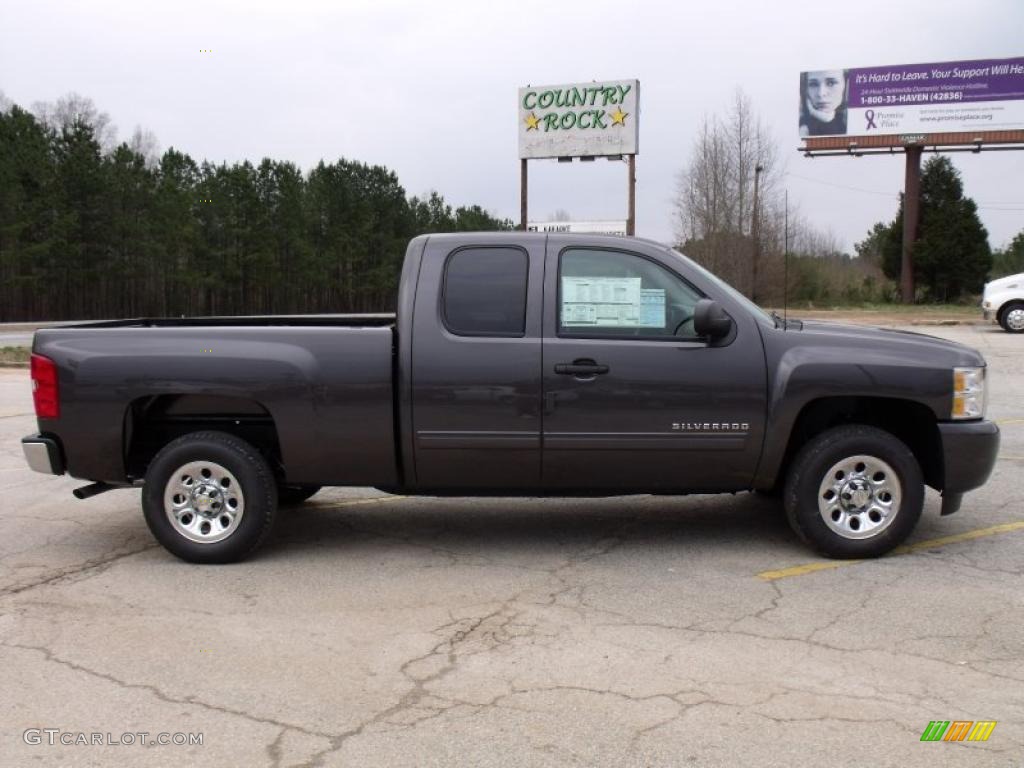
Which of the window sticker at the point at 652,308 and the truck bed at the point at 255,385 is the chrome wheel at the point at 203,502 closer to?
the truck bed at the point at 255,385

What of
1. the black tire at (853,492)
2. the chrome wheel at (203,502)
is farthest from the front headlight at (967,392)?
Result: the chrome wheel at (203,502)

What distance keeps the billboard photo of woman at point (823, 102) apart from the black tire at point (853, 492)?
126ft

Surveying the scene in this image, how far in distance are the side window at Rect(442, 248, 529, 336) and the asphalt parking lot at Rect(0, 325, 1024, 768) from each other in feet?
4.65

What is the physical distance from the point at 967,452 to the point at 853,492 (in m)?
0.68

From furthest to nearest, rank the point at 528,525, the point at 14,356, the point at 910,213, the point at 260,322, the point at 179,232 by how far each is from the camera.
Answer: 1. the point at 179,232
2. the point at 910,213
3. the point at 14,356
4. the point at 260,322
5. the point at 528,525

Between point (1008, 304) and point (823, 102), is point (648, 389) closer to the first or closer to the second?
point (1008, 304)

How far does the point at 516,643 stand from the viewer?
14.1 ft

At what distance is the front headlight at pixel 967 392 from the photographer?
5379 millimetres

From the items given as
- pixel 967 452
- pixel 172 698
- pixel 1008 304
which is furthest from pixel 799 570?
pixel 1008 304

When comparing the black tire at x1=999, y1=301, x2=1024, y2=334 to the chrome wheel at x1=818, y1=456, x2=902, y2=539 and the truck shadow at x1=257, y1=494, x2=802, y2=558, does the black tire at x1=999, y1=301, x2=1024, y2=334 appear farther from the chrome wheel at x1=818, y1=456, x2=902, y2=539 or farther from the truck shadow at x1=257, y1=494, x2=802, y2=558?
the chrome wheel at x1=818, y1=456, x2=902, y2=539

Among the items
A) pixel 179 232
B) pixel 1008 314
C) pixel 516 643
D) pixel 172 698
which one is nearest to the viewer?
pixel 172 698

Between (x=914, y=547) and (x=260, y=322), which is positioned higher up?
(x=260, y=322)

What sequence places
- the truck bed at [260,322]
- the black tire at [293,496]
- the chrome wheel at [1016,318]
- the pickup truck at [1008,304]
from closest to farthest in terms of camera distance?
the truck bed at [260,322] → the black tire at [293,496] → the pickup truck at [1008,304] → the chrome wheel at [1016,318]

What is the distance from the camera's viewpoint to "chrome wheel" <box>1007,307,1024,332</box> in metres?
23.5
